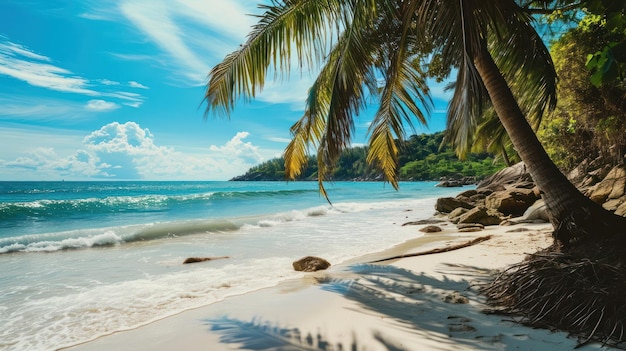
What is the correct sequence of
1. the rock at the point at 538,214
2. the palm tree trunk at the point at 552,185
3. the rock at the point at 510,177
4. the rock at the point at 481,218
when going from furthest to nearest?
the rock at the point at 510,177
the rock at the point at 481,218
the rock at the point at 538,214
the palm tree trunk at the point at 552,185

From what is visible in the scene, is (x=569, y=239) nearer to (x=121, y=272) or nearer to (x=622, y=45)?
(x=622, y=45)

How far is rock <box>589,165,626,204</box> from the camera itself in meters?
A: 8.34

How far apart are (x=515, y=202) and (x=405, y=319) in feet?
35.8

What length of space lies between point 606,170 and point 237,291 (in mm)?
11435

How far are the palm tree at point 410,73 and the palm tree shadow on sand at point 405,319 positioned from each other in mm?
1284

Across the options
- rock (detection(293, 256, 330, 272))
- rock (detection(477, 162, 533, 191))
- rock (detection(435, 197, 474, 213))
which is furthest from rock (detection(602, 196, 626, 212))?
rock (detection(477, 162, 533, 191))

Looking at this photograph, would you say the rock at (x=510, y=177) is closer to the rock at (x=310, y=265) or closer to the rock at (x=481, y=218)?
the rock at (x=481, y=218)

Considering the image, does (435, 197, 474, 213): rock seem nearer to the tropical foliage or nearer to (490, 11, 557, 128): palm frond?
the tropical foliage

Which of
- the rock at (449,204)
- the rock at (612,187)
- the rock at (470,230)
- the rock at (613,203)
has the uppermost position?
the rock at (612,187)

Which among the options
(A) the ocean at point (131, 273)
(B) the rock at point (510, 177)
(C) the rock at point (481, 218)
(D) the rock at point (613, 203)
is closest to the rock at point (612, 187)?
(D) the rock at point (613, 203)

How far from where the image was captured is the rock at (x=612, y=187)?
8.34 metres

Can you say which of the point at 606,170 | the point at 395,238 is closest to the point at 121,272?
the point at 395,238

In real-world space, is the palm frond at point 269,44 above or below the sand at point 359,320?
above

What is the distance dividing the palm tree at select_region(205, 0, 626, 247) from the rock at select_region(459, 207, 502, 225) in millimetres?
6526
